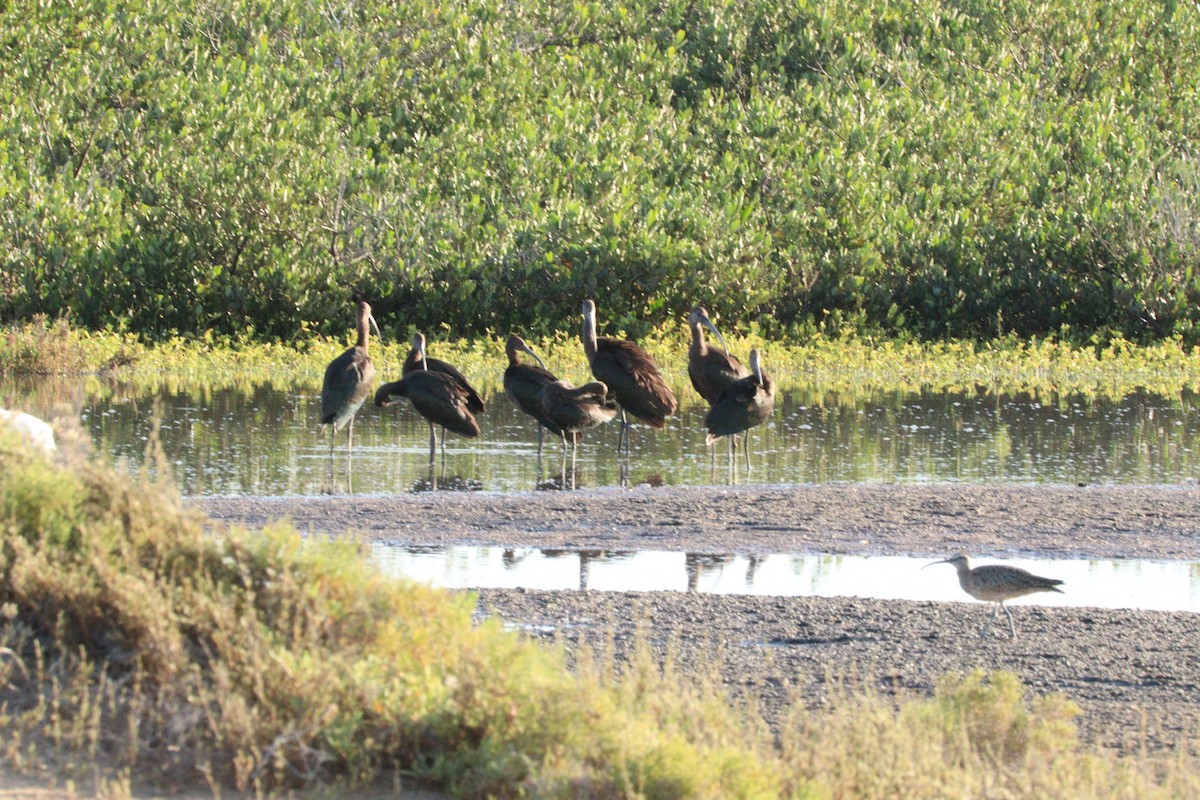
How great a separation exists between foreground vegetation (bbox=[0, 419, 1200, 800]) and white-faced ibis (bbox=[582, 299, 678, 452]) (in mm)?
A: 10039

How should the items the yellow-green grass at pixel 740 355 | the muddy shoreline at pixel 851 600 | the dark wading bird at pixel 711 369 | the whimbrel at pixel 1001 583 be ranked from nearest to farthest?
the muddy shoreline at pixel 851 600, the whimbrel at pixel 1001 583, the dark wading bird at pixel 711 369, the yellow-green grass at pixel 740 355

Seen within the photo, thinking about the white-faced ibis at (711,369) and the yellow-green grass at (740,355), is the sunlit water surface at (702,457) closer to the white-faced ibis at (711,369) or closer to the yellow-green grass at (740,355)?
the white-faced ibis at (711,369)

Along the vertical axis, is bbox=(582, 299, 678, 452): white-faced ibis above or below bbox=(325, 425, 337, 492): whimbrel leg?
above

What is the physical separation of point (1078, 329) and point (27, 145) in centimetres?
2008

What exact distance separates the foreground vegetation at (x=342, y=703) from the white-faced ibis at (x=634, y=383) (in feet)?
32.9

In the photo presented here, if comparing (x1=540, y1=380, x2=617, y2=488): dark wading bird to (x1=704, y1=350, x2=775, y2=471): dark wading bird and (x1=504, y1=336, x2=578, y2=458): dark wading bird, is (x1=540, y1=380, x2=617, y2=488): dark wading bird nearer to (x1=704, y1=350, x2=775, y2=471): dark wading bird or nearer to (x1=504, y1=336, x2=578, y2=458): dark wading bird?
(x1=504, y1=336, x2=578, y2=458): dark wading bird

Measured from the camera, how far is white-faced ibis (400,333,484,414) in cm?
1680

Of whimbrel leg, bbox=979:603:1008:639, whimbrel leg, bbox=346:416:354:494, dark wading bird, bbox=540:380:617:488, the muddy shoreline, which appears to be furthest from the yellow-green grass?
whimbrel leg, bbox=979:603:1008:639

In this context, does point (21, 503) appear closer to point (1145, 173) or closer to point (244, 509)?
point (244, 509)

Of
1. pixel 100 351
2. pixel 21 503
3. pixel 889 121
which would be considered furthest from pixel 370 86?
pixel 21 503

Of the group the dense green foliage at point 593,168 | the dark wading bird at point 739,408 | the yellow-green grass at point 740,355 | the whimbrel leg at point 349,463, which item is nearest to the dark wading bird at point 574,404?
the dark wading bird at point 739,408

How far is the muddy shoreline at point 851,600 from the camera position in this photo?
27.0 feet

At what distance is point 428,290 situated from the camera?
101 feet

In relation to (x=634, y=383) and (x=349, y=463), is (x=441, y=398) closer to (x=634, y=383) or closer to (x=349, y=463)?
(x=349, y=463)
